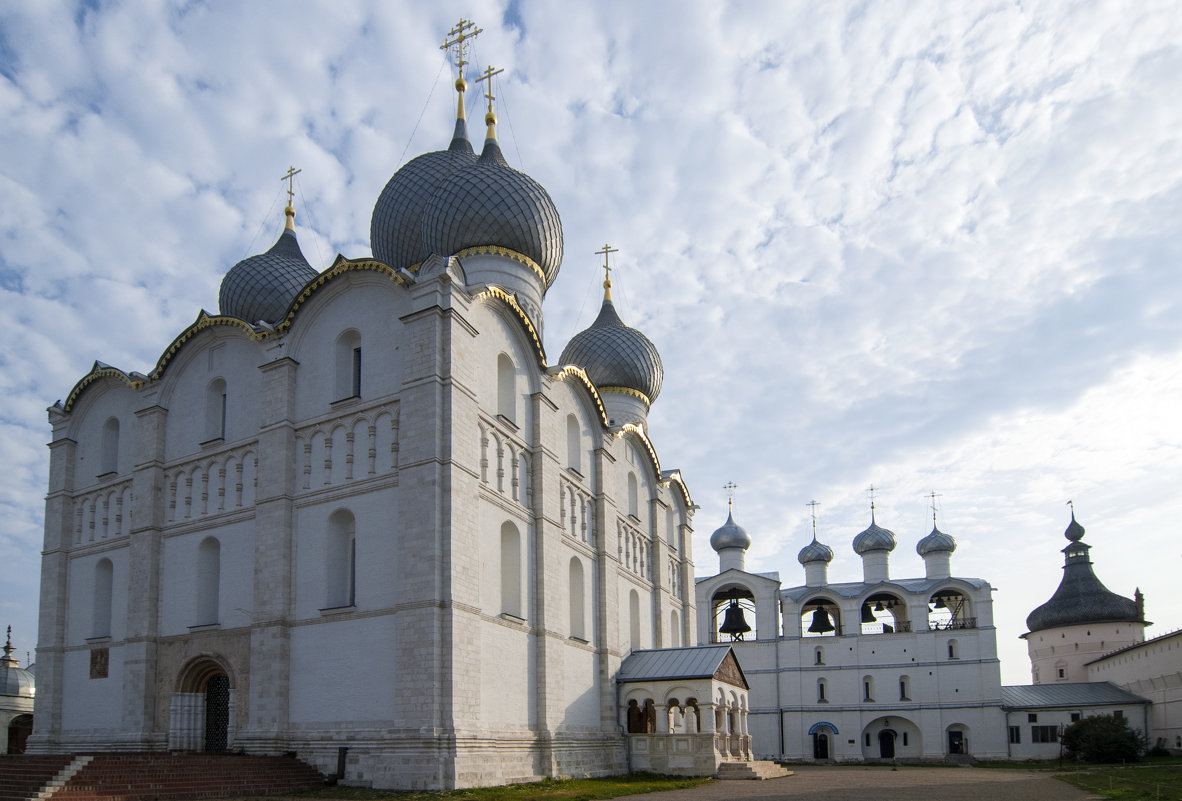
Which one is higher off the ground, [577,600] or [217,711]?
[577,600]

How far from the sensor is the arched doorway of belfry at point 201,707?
19688 millimetres

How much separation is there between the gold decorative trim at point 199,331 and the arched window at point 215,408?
1169 millimetres

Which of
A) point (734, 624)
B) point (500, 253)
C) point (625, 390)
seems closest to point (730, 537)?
point (734, 624)

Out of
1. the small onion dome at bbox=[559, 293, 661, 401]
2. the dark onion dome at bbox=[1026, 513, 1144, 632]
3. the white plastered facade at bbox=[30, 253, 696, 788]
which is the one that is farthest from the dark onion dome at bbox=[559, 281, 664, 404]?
the dark onion dome at bbox=[1026, 513, 1144, 632]

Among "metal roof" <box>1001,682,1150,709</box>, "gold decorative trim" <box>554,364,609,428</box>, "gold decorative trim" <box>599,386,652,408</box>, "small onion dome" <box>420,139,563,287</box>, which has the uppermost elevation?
"small onion dome" <box>420,139,563,287</box>

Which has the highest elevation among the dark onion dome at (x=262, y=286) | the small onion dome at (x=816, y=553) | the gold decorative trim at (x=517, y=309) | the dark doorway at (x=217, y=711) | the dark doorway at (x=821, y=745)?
the dark onion dome at (x=262, y=286)

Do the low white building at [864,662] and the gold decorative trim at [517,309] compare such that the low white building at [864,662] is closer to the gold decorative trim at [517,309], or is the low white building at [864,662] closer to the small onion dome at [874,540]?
the small onion dome at [874,540]

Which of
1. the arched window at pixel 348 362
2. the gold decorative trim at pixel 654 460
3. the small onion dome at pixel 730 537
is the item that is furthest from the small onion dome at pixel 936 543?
the arched window at pixel 348 362

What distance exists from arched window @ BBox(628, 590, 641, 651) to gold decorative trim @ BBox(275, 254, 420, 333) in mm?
11655

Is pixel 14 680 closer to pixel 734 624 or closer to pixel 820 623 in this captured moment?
pixel 734 624

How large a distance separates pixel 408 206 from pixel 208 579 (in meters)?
9.92

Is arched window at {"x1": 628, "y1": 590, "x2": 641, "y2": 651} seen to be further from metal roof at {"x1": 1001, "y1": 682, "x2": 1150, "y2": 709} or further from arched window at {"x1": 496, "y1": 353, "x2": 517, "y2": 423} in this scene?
metal roof at {"x1": 1001, "y1": 682, "x2": 1150, "y2": 709}

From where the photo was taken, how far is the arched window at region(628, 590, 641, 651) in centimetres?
2709

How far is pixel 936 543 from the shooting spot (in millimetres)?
42812
